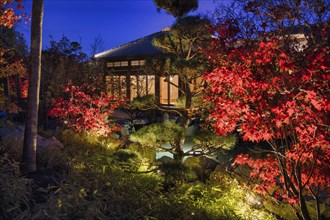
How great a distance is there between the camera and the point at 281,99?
4.41 m

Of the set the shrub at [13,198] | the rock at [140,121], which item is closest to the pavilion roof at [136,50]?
the rock at [140,121]

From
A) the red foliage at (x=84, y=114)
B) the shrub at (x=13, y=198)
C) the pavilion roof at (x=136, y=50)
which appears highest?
the pavilion roof at (x=136, y=50)

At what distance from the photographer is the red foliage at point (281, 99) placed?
3889 mm

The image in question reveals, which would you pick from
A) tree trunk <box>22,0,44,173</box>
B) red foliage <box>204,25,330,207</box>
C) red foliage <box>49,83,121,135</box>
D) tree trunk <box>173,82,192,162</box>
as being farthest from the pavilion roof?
red foliage <box>204,25,330,207</box>

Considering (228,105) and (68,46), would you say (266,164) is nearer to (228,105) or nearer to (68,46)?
(228,105)

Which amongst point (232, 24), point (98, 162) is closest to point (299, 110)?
point (232, 24)

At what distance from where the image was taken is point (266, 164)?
5.30 metres

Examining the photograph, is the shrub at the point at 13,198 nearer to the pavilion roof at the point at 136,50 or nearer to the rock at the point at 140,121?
the rock at the point at 140,121

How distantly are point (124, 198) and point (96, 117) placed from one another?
4.58 m

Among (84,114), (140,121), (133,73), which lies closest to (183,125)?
(84,114)

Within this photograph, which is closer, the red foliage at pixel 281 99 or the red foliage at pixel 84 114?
the red foliage at pixel 281 99

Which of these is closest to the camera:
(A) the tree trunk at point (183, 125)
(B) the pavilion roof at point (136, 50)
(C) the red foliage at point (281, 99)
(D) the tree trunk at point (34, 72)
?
(C) the red foliage at point (281, 99)

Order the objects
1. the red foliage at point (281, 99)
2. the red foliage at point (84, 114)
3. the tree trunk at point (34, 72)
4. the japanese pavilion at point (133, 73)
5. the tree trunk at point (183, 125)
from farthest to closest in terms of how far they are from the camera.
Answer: the japanese pavilion at point (133, 73), the red foliage at point (84, 114), the tree trunk at point (183, 125), the tree trunk at point (34, 72), the red foliage at point (281, 99)

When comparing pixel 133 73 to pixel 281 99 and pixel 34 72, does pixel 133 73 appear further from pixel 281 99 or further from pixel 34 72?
pixel 281 99
